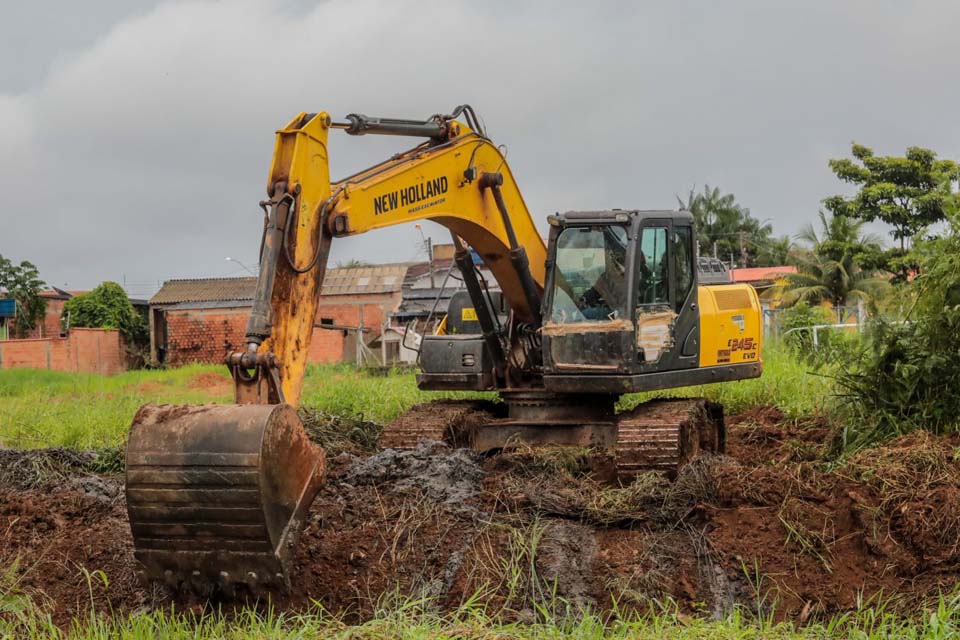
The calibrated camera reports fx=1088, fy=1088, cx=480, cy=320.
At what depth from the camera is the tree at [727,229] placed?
192 ft

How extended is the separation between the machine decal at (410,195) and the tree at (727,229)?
50.5 meters

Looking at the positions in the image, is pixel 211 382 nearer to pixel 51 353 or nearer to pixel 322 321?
pixel 51 353

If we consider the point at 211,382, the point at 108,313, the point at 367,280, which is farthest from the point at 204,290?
the point at 211,382

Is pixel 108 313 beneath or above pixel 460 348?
above

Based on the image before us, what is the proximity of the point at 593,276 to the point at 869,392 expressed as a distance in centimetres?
249

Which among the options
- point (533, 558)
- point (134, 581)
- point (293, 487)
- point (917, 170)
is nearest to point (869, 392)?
point (533, 558)

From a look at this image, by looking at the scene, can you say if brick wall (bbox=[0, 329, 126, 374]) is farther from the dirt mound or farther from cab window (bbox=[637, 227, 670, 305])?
cab window (bbox=[637, 227, 670, 305])

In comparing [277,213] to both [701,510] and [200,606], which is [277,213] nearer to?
[200,606]

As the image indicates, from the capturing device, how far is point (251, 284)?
46688mm

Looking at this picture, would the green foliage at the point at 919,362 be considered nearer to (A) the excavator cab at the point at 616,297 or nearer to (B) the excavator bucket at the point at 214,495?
(A) the excavator cab at the point at 616,297

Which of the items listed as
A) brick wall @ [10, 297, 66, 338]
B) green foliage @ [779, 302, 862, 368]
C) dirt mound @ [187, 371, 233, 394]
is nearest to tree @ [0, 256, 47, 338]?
brick wall @ [10, 297, 66, 338]

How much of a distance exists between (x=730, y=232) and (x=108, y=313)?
35269 millimetres

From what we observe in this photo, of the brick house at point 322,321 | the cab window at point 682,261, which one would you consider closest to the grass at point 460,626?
the cab window at point 682,261

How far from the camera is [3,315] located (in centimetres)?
3769
